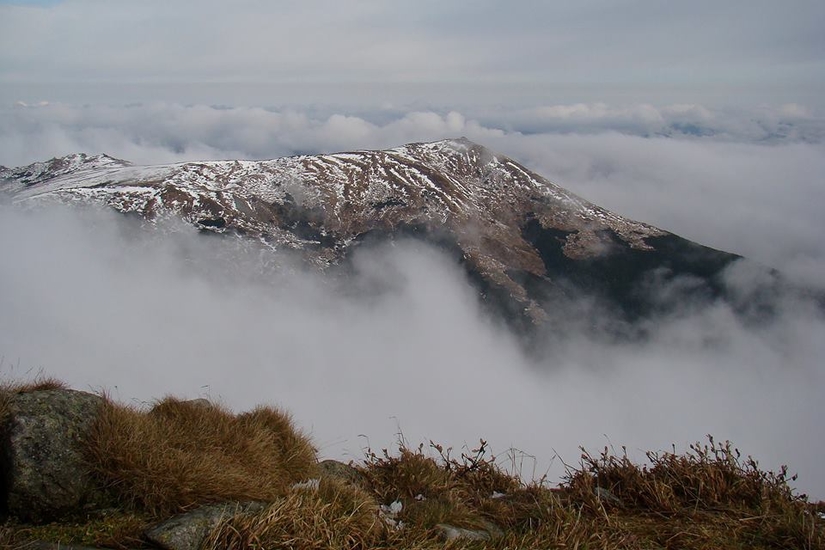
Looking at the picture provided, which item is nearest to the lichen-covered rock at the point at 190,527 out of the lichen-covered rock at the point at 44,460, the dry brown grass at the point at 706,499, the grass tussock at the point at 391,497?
the grass tussock at the point at 391,497

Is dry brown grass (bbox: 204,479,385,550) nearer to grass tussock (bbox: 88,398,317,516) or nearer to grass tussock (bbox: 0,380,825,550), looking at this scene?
grass tussock (bbox: 0,380,825,550)

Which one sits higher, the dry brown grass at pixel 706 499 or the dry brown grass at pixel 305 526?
the dry brown grass at pixel 305 526

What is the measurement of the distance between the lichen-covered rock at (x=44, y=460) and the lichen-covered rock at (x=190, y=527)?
128cm

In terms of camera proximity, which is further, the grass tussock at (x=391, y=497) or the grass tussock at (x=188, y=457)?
the grass tussock at (x=188, y=457)

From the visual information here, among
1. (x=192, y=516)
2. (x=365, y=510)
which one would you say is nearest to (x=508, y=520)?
(x=365, y=510)

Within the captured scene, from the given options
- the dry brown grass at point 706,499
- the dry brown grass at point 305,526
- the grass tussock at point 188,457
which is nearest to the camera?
the dry brown grass at point 305,526

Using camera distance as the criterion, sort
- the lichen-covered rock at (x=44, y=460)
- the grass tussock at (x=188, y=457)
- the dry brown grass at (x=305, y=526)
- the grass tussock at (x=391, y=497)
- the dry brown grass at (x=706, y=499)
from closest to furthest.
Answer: the dry brown grass at (x=305, y=526) → the grass tussock at (x=391, y=497) → the lichen-covered rock at (x=44, y=460) → the grass tussock at (x=188, y=457) → the dry brown grass at (x=706, y=499)

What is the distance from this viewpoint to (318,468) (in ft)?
29.8

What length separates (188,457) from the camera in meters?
7.07

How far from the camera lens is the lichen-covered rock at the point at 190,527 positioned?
5.68m

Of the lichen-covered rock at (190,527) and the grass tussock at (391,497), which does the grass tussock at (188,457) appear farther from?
the lichen-covered rock at (190,527)

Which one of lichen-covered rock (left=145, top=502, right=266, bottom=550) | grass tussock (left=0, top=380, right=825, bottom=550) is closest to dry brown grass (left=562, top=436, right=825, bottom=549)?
grass tussock (left=0, top=380, right=825, bottom=550)

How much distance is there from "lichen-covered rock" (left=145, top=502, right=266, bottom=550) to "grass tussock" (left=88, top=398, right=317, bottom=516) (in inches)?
12.3

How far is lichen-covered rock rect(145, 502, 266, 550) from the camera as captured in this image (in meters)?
5.68
